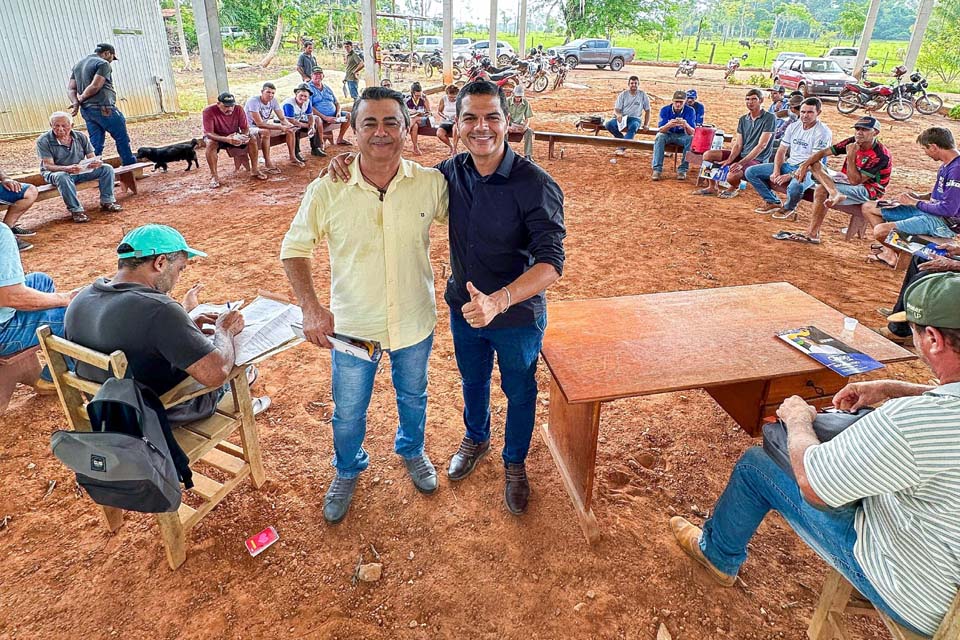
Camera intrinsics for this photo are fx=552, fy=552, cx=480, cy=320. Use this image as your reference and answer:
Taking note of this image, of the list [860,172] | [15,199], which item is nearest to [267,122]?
[15,199]

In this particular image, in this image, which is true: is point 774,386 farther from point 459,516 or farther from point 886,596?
point 459,516

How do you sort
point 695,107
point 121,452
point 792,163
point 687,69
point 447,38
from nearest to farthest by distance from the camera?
point 121,452 < point 792,163 < point 695,107 < point 447,38 < point 687,69

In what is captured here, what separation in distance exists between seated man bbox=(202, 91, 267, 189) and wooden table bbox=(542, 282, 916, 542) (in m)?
6.75

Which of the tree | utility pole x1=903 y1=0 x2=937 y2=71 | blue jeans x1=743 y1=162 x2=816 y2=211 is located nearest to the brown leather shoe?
blue jeans x1=743 y1=162 x2=816 y2=211

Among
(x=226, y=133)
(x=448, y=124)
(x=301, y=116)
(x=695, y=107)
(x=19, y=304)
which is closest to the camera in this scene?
(x=19, y=304)

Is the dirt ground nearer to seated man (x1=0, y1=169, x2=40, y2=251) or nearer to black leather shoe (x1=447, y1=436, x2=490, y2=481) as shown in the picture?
black leather shoe (x1=447, y1=436, x2=490, y2=481)

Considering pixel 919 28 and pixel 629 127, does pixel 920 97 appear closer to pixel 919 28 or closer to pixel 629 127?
pixel 919 28

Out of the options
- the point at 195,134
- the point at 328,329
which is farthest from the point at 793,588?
the point at 195,134

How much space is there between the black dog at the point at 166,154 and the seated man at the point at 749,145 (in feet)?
24.6

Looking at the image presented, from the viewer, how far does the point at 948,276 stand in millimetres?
1484

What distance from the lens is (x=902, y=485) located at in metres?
1.34

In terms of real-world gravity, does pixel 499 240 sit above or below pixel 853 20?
below

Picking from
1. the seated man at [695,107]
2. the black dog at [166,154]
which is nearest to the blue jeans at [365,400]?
the black dog at [166,154]

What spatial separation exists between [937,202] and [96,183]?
8.65m
